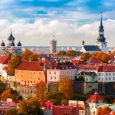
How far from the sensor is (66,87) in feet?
165

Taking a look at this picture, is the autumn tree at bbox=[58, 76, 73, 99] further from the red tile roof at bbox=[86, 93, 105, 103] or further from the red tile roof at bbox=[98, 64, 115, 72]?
the red tile roof at bbox=[98, 64, 115, 72]

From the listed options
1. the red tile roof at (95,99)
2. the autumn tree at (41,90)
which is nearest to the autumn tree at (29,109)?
the red tile roof at (95,99)

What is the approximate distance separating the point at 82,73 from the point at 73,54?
35.4 meters

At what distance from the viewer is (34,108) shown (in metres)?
41.6

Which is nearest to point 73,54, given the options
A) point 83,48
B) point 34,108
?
point 83,48

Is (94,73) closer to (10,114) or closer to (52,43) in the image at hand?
(10,114)

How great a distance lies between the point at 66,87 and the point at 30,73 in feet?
28.2

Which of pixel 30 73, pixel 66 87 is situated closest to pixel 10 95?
pixel 66 87

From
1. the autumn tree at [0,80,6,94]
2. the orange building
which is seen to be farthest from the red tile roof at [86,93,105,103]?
the autumn tree at [0,80,6,94]

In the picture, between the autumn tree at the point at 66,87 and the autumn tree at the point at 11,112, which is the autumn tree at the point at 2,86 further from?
the autumn tree at the point at 11,112

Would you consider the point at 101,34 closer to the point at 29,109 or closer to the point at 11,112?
the point at 29,109

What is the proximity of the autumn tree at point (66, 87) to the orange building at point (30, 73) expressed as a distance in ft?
14.8

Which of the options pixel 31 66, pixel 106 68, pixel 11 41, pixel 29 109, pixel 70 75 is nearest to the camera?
pixel 29 109

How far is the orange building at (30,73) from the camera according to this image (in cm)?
5671
